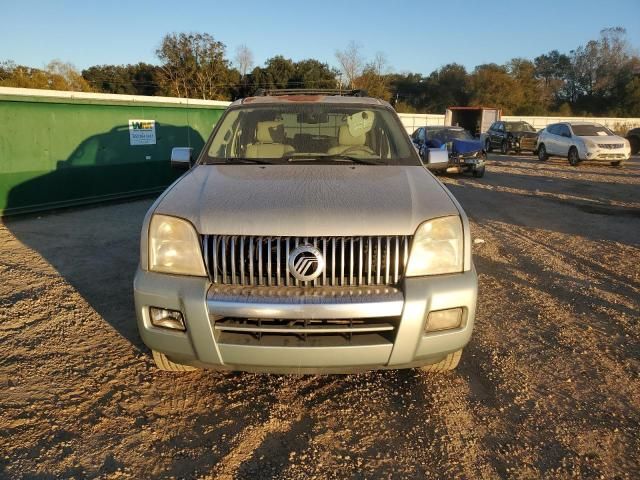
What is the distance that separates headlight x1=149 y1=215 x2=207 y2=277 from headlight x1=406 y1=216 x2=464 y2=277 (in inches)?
44.2

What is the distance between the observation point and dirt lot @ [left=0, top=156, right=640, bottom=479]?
2408 mm

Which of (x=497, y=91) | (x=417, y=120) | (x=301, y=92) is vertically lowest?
(x=301, y=92)

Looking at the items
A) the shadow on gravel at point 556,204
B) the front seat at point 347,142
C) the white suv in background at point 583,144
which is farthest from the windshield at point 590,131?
the front seat at point 347,142

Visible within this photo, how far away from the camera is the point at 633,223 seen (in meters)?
8.30

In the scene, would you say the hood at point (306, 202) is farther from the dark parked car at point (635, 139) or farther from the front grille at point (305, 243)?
the dark parked car at point (635, 139)

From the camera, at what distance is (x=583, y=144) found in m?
17.6

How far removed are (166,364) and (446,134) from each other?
14756 mm

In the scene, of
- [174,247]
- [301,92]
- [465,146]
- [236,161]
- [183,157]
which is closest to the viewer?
[174,247]

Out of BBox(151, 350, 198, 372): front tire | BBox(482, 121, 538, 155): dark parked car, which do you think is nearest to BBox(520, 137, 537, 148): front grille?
BBox(482, 121, 538, 155): dark parked car

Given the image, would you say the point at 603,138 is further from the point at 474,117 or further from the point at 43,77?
the point at 43,77

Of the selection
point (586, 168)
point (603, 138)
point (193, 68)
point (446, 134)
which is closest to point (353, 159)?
point (446, 134)

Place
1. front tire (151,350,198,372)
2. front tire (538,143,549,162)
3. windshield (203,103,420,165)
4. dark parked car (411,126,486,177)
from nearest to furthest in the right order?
front tire (151,350,198,372)
windshield (203,103,420,165)
dark parked car (411,126,486,177)
front tire (538,143,549,162)

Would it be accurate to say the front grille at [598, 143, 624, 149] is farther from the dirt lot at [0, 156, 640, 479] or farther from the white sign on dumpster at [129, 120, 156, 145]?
the white sign on dumpster at [129, 120, 156, 145]

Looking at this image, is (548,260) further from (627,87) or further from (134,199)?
(627,87)
